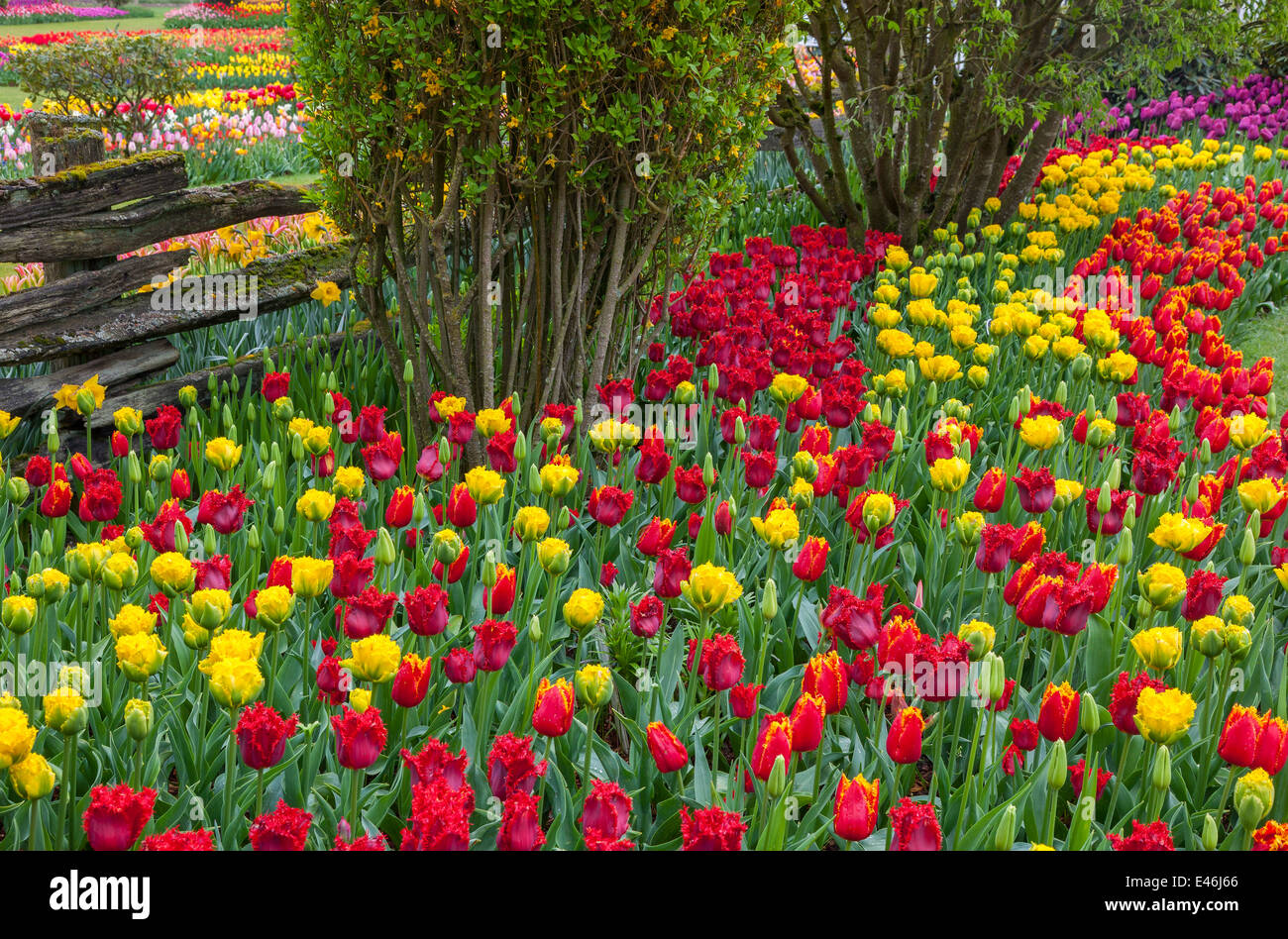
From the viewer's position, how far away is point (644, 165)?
3.43 m

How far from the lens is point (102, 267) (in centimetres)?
406

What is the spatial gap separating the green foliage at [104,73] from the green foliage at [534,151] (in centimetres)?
717

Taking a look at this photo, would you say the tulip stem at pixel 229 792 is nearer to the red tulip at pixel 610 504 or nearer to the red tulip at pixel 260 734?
the red tulip at pixel 260 734

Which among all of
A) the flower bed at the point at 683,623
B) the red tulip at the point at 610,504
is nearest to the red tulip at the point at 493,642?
the flower bed at the point at 683,623

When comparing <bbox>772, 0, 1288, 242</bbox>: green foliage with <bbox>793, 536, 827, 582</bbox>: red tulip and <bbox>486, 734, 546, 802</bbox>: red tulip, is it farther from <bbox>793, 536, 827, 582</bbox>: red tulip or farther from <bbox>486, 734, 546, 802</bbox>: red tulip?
<bbox>486, 734, 546, 802</bbox>: red tulip

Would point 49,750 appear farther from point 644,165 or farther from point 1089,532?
point 1089,532

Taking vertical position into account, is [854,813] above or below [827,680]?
below

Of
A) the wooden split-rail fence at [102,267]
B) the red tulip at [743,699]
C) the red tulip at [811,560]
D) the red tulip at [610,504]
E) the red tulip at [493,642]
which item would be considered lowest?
the red tulip at [743,699]

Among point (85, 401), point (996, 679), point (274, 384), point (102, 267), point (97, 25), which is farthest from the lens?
point (97, 25)

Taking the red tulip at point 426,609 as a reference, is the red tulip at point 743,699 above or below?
below

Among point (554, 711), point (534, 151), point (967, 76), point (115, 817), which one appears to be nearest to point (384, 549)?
point (554, 711)

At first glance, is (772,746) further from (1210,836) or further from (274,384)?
(274,384)

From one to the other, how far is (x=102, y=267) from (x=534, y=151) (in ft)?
5.68

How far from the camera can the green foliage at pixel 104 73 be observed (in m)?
9.57
